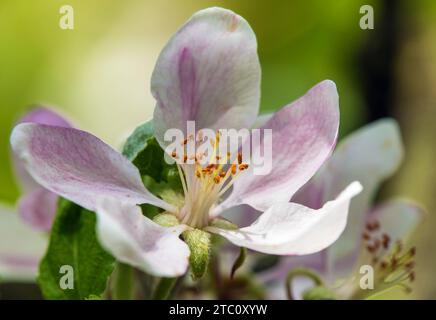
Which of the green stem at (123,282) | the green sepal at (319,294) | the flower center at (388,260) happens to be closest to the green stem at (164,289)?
the green stem at (123,282)

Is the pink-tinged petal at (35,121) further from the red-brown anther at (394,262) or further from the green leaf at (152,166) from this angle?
the red-brown anther at (394,262)

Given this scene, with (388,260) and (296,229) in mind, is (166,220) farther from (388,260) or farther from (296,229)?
(388,260)

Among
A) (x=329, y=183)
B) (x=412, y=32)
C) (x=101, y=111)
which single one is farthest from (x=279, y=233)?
(x=412, y=32)

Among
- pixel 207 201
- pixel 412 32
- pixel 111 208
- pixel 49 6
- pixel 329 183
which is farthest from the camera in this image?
pixel 412 32

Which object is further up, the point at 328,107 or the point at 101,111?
the point at 328,107

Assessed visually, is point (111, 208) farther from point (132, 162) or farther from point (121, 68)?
point (121, 68)

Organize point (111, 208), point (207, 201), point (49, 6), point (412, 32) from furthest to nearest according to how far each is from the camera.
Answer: point (412, 32) < point (49, 6) < point (207, 201) < point (111, 208)

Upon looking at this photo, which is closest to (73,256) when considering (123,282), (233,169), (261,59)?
(123,282)

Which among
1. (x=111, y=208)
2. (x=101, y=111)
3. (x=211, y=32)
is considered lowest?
(x=101, y=111)
